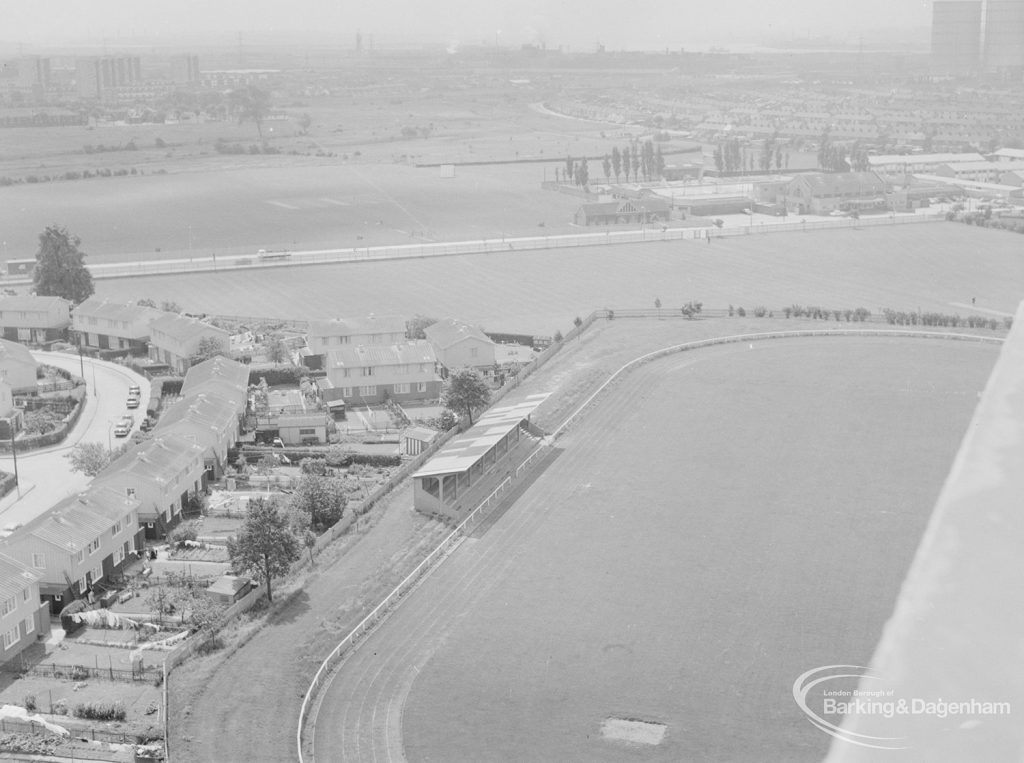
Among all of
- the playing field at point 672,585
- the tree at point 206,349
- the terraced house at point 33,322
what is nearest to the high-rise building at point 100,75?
the terraced house at point 33,322

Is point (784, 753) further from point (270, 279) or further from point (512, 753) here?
point (270, 279)

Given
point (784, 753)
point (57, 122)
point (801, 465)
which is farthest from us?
point (57, 122)

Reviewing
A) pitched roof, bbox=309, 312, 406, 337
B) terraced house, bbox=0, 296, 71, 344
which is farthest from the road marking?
terraced house, bbox=0, 296, 71, 344

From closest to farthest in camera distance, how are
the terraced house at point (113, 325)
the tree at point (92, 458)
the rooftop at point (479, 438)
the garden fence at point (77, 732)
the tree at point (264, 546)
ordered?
the garden fence at point (77, 732)
the tree at point (264, 546)
the rooftop at point (479, 438)
the tree at point (92, 458)
the terraced house at point (113, 325)

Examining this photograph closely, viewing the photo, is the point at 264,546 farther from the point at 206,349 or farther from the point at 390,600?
the point at 206,349

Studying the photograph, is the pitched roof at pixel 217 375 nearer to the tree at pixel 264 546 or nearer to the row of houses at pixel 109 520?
the row of houses at pixel 109 520

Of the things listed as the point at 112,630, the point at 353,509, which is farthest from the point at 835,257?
the point at 112,630

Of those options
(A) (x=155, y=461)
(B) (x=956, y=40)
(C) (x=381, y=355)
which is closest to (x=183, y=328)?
(C) (x=381, y=355)
